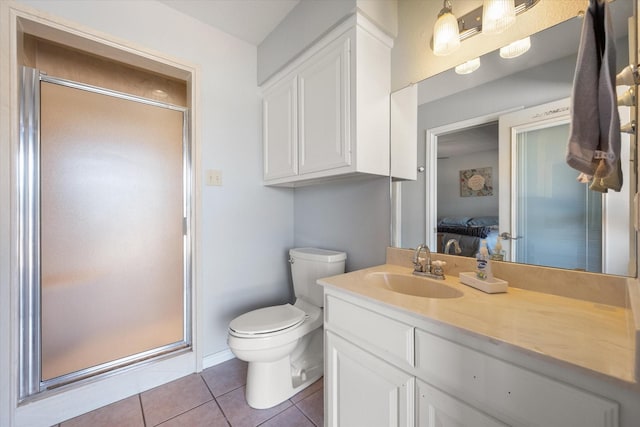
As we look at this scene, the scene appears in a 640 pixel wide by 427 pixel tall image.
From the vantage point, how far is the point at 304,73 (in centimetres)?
157

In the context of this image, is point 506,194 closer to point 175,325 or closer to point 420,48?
point 420,48

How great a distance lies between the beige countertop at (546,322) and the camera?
52 cm

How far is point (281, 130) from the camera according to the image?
1.78m

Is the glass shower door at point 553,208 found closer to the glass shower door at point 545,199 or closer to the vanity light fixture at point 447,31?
the glass shower door at point 545,199

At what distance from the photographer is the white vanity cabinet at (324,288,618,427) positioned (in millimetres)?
541

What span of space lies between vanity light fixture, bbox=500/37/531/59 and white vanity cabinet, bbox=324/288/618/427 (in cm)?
114

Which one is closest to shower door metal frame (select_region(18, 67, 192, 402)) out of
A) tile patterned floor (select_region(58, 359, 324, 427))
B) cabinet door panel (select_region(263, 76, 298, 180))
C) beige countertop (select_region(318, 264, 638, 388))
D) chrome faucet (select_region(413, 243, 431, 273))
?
tile patterned floor (select_region(58, 359, 324, 427))

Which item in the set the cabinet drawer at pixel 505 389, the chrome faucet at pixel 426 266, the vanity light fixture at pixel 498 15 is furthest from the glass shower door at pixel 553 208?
the cabinet drawer at pixel 505 389

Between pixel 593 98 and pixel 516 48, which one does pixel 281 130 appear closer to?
pixel 516 48

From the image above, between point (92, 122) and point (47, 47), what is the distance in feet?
2.16

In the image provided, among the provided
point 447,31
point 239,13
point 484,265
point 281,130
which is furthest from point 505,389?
point 239,13

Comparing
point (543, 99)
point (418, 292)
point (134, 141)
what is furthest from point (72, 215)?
point (543, 99)

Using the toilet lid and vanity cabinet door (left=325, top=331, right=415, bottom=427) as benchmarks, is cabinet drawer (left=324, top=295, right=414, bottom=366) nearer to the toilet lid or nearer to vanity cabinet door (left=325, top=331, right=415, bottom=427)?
vanity cabinet door (left=325, top=331, right=415, bottom=427)

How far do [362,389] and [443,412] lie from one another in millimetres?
310
